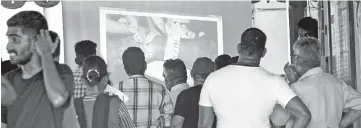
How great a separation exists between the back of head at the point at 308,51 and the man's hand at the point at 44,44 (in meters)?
1.76

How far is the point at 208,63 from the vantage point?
4.92 meters

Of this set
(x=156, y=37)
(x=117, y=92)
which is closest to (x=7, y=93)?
(x=117, y=92)

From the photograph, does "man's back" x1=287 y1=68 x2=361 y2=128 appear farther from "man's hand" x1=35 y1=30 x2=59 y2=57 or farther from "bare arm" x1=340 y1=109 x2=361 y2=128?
"man's hand" x1=35 y1=30 x2=59 y2=57

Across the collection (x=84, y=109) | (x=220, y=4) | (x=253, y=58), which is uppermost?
(x=220, y=4)

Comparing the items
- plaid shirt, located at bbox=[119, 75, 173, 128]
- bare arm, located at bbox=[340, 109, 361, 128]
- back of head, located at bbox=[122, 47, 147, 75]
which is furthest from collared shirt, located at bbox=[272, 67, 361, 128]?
back of head, located at bbox=[122, 47, 147, 75]

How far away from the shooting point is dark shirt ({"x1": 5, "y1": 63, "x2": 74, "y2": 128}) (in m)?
2.96

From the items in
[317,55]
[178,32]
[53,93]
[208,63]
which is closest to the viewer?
[53,93]

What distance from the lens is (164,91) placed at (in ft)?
16.3

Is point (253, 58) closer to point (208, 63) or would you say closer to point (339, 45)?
point (208, 63)

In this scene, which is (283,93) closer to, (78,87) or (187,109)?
(187,109)

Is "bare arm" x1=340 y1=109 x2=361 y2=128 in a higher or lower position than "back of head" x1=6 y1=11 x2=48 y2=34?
lower

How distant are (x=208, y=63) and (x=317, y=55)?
34.1 inches

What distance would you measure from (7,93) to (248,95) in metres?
1.33

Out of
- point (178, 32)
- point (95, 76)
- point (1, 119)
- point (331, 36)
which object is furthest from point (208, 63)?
point (178, 32)
